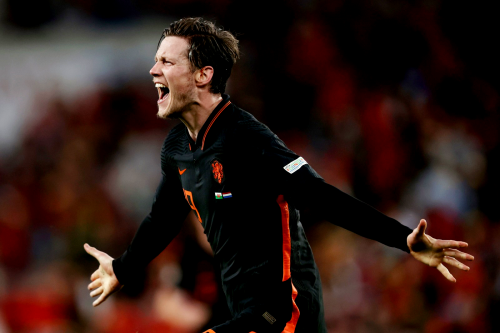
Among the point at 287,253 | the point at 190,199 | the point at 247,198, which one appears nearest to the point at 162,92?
the point at 190,199

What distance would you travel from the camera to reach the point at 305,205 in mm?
2549

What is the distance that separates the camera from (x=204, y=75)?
2.89 metres

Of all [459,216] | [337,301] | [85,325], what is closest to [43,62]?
[85,325]

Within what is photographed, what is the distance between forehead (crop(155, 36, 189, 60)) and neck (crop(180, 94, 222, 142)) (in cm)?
24

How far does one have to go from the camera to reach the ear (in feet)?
9.41

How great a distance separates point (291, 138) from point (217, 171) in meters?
3.82

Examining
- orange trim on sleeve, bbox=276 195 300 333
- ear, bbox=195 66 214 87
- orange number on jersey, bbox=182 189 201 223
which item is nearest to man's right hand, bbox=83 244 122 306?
orange number on jersey, bbox=182 189 201 223

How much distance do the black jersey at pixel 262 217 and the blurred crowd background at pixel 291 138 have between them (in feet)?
5.75

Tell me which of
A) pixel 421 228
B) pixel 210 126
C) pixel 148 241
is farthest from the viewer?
pixel 148 241

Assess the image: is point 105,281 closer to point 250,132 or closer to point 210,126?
point 210,126

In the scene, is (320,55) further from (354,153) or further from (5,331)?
(5,331)

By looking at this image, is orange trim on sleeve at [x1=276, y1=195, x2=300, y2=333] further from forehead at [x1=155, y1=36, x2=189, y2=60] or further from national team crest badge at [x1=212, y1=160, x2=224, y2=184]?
forehead at [x1=155, y1=36, x2=189, y2=60]

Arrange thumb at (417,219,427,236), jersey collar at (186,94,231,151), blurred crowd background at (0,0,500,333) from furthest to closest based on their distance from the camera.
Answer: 1. blurred crowd background at (0,0,500,333)
2. jersey collar at (186,94,231,151)
3. thumb at (417,219,427,236)

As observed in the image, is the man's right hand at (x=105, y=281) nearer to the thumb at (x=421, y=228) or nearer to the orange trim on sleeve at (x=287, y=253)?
the orange trim on sleeve at (x=287, y=253)
